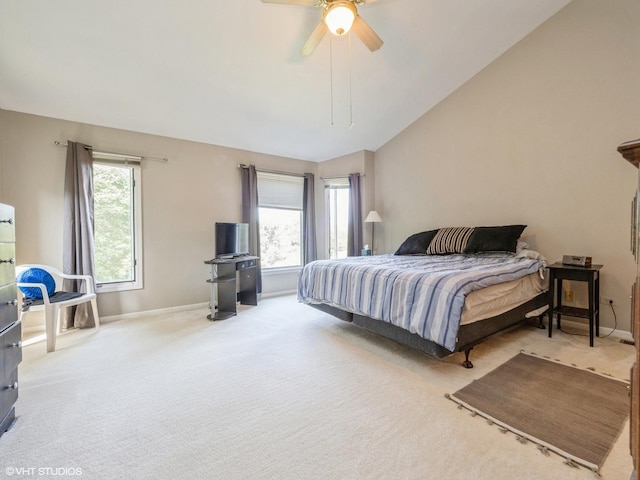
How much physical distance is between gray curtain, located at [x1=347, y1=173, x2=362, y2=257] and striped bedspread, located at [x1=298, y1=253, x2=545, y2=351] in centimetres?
183

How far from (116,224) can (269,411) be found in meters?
3.32

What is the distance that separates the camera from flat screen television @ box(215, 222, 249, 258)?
3998 mm

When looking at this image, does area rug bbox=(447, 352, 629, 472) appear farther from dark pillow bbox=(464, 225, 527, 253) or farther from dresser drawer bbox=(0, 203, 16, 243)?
dresser drawer bbox=(0, 203, 16, 243)

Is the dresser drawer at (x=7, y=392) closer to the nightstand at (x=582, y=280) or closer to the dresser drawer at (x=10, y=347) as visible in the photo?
the dresser drawer at (x=10, y=347)

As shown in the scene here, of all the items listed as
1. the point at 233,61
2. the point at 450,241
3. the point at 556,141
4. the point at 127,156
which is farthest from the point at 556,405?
the point at 127,156

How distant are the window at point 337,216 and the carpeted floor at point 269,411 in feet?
8.20

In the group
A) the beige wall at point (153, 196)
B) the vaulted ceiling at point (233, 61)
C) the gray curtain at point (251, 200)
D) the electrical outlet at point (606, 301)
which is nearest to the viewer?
the vaulted ceiling at point (233, 61)

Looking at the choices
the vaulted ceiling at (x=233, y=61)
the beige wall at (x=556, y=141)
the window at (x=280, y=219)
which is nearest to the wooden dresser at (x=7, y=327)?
the vaulted ceiling at (x=233, y=61)

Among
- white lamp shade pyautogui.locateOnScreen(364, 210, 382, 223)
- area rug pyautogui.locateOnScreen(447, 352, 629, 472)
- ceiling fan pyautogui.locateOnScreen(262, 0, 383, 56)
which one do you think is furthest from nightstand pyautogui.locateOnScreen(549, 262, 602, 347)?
ceiling fan pyautogui.locateOnScreen(262, 0, 383, 56)

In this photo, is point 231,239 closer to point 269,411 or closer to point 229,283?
point 229,283

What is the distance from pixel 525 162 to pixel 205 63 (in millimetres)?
3777

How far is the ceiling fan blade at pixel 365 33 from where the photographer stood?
2248mm

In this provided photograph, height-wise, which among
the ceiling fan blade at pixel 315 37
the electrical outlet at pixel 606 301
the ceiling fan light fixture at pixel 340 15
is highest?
the ceiling fan blade at pixel 315 37

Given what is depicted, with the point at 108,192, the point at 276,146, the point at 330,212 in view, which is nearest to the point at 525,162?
the point at 330,212
